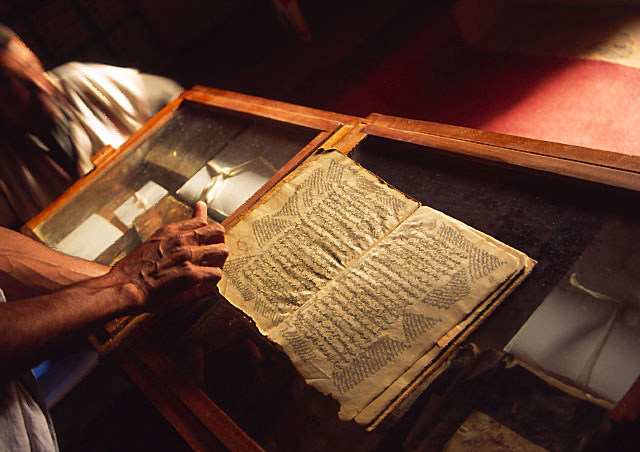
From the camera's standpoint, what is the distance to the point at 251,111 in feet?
5.45

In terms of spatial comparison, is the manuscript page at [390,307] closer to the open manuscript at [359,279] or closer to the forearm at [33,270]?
the open manuscript at [359,279]

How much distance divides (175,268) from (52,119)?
1.70 meters

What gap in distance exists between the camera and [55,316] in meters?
0.93

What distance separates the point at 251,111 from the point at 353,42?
225 cm

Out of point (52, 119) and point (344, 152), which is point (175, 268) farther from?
point (52, 119)

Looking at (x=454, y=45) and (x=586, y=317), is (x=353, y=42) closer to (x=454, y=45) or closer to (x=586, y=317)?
(x=454, y=45)

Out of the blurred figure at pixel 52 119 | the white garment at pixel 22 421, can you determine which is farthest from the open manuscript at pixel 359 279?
the blurred figure at pixel 52 119

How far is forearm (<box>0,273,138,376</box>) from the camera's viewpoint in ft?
2.88

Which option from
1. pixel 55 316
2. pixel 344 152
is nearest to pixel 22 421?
pixel 55 316

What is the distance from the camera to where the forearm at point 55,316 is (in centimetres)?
88

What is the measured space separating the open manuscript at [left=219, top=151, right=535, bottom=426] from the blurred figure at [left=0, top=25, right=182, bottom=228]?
156 cm

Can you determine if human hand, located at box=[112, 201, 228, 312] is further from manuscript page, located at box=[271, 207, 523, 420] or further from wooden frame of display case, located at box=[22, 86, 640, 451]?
manuscript page, located at box=[271, 207, 523, 420]

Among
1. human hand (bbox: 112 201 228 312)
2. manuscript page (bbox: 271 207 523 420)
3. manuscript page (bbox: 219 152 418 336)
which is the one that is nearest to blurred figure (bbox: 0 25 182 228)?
human hand (bbox: 112 201 228 312)

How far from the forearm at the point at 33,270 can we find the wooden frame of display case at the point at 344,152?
315 mm
